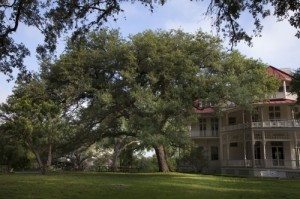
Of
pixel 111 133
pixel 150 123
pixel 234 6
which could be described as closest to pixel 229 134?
pixel 111 133

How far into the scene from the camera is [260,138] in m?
44.8

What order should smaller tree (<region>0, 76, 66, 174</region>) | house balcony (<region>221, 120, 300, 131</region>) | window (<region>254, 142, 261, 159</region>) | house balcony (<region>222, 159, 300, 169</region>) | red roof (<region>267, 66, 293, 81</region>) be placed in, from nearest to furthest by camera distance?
smaller tree (<region>0, 76, 66, 174</region>) < house balcony (<region>222, 159, 300, 169</region>) < house balcony (<region>221, 120, 300, 131</region>) < red roof (<region>267, 66, 293, 81</region>) < window (<region>254, 142, 261, 159</region>)

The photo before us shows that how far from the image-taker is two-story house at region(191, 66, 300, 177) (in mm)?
43062

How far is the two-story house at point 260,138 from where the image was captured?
43.1 m

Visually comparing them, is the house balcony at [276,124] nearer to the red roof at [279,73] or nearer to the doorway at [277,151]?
the doorway at [277,151]

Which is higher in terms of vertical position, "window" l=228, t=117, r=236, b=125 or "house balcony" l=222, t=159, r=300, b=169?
"window" l=228, t=117, r=236, b=125

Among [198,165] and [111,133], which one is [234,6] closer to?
[111,133]

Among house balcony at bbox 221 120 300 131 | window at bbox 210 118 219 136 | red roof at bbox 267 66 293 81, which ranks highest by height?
red roof at bbox 267 66 293 81

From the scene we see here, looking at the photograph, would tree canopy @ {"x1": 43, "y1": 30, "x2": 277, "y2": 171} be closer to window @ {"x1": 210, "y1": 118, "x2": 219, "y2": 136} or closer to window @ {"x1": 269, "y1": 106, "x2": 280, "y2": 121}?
window @ {"x1": 269, "y1": 106, "x2": 280, "y2": 121}

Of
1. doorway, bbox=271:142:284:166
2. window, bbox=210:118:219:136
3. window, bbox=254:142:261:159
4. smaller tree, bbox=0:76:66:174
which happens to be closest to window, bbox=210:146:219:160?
window, bbox=210:118:219:136

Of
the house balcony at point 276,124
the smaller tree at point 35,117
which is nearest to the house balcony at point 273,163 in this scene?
the house balcony at point 276,124

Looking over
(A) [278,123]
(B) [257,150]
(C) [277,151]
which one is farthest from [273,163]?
(B) [257,150]

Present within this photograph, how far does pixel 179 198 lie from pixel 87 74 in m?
20.3

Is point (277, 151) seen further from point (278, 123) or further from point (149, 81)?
point (149, 81)
